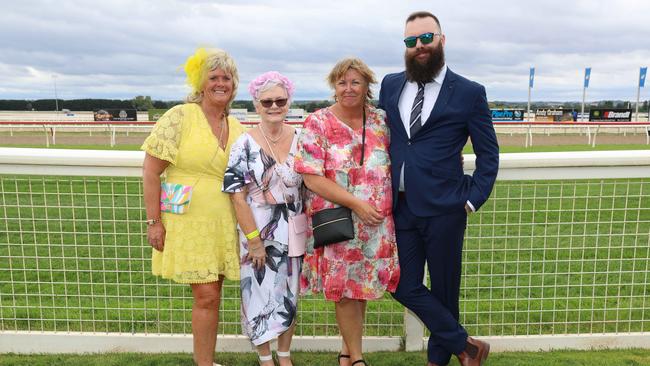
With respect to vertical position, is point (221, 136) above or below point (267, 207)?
above

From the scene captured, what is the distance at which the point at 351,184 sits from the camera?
9.50ft

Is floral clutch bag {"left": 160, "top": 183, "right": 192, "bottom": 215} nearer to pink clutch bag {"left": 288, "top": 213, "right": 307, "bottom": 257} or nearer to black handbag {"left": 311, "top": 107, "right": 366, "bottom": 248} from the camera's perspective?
pink clutch bag {"left": 288, "top": 213, "right": 307, "bottom": 257}

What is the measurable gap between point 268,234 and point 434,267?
95 centimetres

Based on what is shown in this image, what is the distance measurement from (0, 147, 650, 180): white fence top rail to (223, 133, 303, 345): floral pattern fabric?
842mm

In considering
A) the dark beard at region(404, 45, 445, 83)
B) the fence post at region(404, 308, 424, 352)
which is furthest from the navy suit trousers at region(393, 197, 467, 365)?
Answer: the dark beard at region(404, 45, 445, 83)

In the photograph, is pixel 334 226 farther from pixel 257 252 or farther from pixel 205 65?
pixel 205 65

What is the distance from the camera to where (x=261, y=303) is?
3055 millimetres

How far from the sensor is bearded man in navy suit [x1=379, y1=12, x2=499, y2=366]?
2.87m

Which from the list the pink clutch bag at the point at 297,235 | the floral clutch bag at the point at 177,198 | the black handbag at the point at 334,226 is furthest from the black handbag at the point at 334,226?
the floral clutch bag at the point at 177,198

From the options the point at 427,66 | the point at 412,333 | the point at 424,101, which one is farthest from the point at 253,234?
the point at 412,333

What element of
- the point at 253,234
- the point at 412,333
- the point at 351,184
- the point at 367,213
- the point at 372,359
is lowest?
the point at 372,359

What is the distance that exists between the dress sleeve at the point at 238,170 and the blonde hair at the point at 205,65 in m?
0.40

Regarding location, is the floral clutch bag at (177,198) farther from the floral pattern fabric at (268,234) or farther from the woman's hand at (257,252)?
the woman's hand at (257,252)

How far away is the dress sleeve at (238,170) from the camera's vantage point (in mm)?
2844
